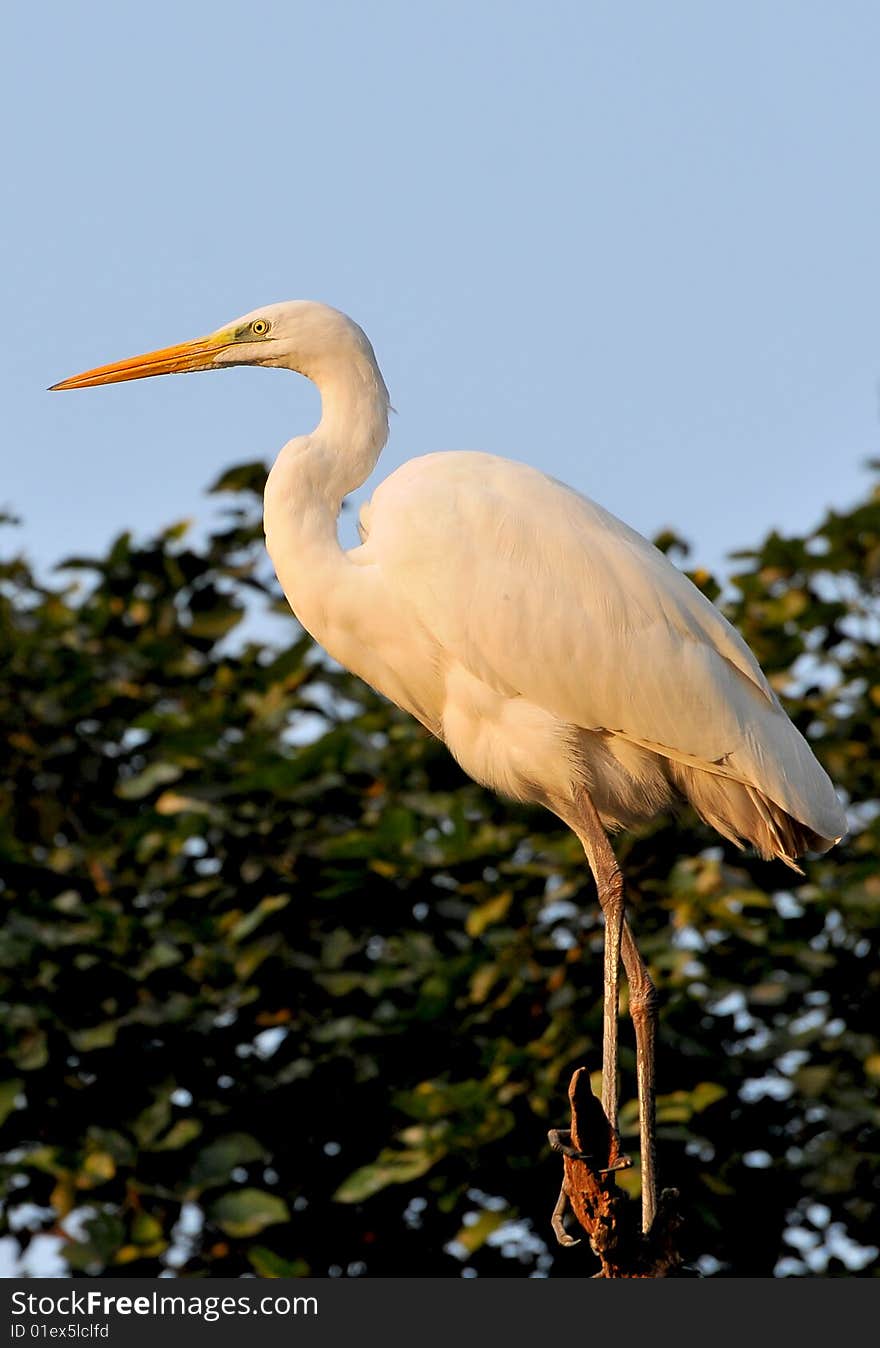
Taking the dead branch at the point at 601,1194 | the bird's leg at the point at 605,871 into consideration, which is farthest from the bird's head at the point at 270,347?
the dead branch at the point at 601,1194

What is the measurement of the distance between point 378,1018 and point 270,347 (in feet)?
6.43

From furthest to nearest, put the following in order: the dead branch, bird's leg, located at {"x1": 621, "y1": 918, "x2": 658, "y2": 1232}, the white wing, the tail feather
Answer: the tail feather < the white wing < bird's leg, located at {"x1": 621, "y1": 918, "x2": 658, "y2": 1232} < the dead branch

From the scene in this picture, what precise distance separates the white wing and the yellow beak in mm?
575

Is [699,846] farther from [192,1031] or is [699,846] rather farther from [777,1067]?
[192,1031]

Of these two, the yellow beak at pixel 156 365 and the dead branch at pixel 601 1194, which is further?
the yellow beak at pixel 156 365

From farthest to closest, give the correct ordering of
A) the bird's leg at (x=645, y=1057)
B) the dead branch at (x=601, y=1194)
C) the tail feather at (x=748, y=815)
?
the tail feather at (x=748, y=815) < the bird's leg at (x=645, y=1057) < the dead branch at (x=601, y=1194)

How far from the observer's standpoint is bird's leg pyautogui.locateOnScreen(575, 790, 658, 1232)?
4.44 metres

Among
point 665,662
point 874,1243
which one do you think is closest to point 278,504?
point 665,662

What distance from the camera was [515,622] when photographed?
15.0 ft

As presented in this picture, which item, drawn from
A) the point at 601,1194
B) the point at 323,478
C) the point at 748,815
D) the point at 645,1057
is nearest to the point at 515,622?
the point at 323,478

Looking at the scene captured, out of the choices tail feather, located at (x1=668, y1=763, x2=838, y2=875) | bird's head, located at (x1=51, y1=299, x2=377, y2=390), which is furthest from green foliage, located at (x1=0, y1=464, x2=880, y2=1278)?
bird's head, located at (x1=51, y1=299, x2=377, y2=390)

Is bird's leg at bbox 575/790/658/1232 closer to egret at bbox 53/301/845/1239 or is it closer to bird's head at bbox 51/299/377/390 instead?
egret at bbox 53/301/845/1239

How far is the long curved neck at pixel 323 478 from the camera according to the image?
4562mm

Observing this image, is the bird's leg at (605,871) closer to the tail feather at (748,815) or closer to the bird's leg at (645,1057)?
the bird's leg at (645,1057)
